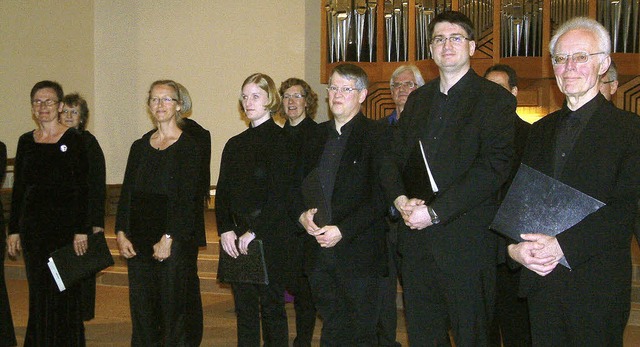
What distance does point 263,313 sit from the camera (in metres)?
3.85

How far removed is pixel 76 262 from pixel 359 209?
1.55 m

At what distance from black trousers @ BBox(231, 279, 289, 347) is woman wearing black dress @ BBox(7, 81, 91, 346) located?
901 mm

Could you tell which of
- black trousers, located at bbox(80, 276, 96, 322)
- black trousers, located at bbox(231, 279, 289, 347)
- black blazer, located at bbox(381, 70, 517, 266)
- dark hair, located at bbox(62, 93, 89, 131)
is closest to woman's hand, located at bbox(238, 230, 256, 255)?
black trousers, located at bbox(231, 279, 289, 347)

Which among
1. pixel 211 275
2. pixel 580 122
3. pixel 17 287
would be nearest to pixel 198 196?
pixel 580 122

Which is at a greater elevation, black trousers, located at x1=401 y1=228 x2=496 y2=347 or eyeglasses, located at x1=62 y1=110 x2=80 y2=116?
eyeglasses, located at x1=62 y1=110 x2=80 y2=116

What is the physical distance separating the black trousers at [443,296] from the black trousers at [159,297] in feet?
4.34

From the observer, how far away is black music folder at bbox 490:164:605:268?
248 cm

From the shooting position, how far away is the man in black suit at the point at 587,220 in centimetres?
248

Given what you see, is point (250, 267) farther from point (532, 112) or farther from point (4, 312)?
point (532, 112)

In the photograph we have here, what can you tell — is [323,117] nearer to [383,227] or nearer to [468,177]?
[383,227]

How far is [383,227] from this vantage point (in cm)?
348

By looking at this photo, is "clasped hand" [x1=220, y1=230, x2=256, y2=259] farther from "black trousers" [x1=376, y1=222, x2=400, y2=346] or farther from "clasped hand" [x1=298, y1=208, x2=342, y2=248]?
"black trousers" [x1=376, y1=222, x2=400, y2=346]

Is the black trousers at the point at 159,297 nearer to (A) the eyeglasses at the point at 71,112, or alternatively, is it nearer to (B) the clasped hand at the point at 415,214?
(B) the clasped hand at the point at 415,214

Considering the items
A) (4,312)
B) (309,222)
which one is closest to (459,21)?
(309,222)
